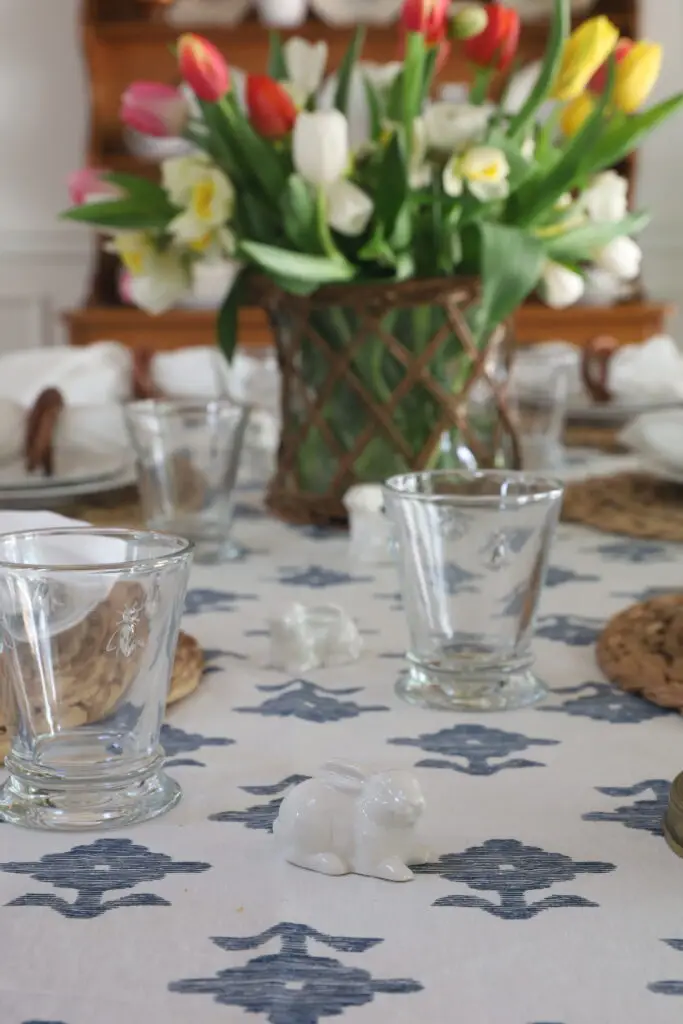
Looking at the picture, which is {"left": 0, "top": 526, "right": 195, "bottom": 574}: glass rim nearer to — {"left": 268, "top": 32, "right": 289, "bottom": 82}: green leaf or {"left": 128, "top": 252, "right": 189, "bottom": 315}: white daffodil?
{"left": 128, "top": 252, "right": 189, "bottom": 315}: white daffodil

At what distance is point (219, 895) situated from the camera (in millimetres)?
416

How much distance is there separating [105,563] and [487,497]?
0.22 metres

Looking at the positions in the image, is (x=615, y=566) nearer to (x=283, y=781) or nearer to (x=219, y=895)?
(x=283, y=781)

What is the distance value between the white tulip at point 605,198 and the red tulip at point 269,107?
0.25 meters

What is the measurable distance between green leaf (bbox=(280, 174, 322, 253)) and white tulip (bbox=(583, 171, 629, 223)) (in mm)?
234

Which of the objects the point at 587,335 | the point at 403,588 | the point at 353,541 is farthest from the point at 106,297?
the point at 403,588

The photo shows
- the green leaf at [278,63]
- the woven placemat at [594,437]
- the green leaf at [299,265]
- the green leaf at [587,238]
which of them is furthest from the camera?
the woven placemat at [594,437]

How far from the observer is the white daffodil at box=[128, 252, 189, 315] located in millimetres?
1110

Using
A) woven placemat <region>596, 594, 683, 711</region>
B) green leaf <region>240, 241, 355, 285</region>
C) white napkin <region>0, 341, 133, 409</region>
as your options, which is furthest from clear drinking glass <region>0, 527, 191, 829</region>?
white napkin <region>0, 341, 133, 409</region>

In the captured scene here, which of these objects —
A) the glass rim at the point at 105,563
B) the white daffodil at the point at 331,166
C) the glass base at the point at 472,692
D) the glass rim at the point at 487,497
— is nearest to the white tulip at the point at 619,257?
the white daffodil at the point at 331,166

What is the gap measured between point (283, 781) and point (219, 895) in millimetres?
114

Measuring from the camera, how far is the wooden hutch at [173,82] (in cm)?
A: 331

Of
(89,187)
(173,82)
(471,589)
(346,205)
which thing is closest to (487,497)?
(471,589)

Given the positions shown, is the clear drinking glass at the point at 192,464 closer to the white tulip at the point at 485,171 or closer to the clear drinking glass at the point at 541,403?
the white tulip at the point at 485,171
